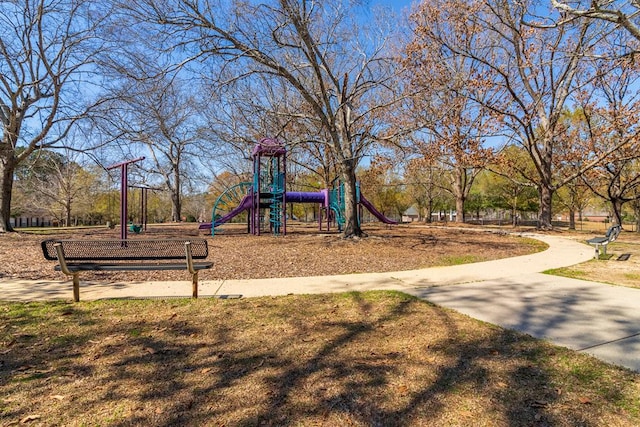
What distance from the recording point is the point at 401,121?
19969mm

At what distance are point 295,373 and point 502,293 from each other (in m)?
4.02

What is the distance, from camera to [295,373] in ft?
9.96

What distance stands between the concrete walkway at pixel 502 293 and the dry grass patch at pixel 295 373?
1.40 ft

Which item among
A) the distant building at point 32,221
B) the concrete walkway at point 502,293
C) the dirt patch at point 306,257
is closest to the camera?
the concrete walkway at point 502,293

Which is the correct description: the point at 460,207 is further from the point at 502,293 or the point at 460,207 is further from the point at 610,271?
the point at 502,293

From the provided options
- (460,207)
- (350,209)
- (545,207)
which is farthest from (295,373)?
(460,207)

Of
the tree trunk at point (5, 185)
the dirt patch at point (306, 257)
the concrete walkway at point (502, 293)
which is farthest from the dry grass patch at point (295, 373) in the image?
the tree trunk at point (5, 185)

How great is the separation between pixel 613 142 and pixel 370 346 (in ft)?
76.8

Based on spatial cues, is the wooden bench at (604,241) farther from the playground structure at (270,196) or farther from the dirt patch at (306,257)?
the playground structure at (270,196)

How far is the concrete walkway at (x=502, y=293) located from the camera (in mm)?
3799

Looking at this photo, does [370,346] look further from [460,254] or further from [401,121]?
[401,121]

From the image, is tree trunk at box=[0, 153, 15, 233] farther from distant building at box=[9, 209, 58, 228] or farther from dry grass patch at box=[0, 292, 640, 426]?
distant building at box=[9, 209, 58, 228]

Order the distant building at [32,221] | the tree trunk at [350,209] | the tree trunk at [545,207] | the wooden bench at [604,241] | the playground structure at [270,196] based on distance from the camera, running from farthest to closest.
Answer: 1. the distant building at [32,221]
2. the tree trunk at [545,207]
3. the playground structure at [270,196]
4. the tree trunk at [350,209]
5. the wooden bench at [604,241]

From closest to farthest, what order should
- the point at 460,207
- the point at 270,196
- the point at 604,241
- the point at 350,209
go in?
the point at 604,241 < the point at 350,209 < the point at 270,196 < the point at 460,207
